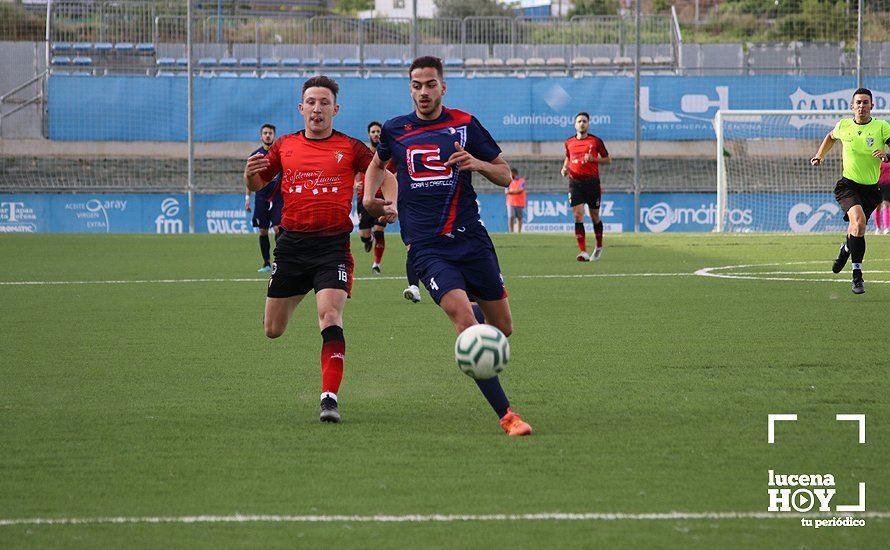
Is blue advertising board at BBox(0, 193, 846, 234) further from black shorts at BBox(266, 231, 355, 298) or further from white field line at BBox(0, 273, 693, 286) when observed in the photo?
black shorts at BBox(266, 231, 355, 298)

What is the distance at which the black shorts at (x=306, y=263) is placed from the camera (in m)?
7.64

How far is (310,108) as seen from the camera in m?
7.68

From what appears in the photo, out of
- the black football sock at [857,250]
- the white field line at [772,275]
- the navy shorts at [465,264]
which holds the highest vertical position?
the navy shorts at [465,264]

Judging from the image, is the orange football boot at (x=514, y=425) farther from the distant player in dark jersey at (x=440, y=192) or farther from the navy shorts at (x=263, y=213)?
the navy shorts at (x=263, y=213)

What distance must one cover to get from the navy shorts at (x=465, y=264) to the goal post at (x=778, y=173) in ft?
80.6

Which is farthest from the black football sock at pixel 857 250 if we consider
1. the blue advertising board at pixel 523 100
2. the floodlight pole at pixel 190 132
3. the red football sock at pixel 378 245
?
the floodlight pole at pixel 190 132

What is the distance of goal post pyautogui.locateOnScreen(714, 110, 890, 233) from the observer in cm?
3253

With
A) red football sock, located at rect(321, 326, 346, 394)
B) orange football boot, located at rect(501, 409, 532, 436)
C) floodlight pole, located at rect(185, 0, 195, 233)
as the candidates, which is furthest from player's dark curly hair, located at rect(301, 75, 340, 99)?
floodlight pole, located at rect(185, 0, 195, 233)

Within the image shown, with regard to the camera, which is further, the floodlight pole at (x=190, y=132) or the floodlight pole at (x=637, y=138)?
the floodlight pole at (x=190, y=132)

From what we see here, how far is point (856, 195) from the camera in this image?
572 inches

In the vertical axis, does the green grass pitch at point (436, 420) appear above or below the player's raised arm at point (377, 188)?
below

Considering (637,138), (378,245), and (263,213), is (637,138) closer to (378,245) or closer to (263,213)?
(378,245)

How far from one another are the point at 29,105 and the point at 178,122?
15.3ft

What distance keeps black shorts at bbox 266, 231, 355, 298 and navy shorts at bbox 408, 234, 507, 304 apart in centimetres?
63
